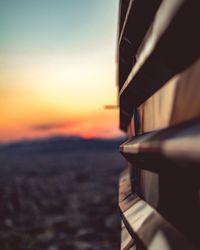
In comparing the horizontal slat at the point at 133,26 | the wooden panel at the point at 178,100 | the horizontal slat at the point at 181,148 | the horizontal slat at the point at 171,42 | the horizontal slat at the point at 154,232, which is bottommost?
the horizontal slat at the point at 154,232

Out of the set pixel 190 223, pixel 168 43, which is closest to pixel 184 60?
pixel 168 43

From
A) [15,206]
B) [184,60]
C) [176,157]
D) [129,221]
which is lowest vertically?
[15,206]

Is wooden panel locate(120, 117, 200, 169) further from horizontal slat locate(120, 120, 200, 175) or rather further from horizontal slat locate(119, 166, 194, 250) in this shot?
horizontal slat locate(119, 166, 194, 250)


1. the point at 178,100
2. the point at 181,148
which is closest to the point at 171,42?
the point at 178,100

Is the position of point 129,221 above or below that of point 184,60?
below

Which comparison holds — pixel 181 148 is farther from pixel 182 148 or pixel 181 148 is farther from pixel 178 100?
pixel 178 100

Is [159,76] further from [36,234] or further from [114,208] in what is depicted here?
[114,208]

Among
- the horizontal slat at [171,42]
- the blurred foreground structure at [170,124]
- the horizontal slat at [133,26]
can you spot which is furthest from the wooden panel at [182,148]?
the horizontal slat at [133,26]

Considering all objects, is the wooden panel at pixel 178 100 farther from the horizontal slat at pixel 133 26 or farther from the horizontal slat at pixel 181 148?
the horizontal slat at pixel 133 26

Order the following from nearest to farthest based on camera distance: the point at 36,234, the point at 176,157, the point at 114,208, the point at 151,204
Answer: the point at 176,157 → the point at 151,204 → the point at 36,234 → the point at 114,208

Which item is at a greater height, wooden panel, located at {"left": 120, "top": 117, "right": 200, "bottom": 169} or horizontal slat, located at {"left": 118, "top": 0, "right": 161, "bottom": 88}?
horizontal slat, located at {"left": 118, "top": 0, "right": 161, "bottom": 88}

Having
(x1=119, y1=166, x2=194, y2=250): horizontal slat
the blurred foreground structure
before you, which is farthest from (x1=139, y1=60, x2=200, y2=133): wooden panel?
(x1=119, y1=166, x2=194, y2=250): horizontal slat
